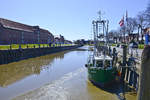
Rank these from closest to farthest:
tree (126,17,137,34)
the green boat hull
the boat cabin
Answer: the green boat hull < the boat cabin < tree (126,17,137,34)

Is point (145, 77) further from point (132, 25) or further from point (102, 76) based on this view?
point (132, 25)

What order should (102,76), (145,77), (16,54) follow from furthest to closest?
(16,54)
(102,76)
(145,77)

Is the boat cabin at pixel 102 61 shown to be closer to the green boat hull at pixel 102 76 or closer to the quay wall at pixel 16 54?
the green boat hull at pixel 102 76

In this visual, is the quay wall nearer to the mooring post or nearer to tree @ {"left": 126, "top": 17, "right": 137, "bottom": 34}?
the mooring post

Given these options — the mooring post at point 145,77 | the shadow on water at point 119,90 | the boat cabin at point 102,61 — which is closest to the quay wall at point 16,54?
the boat cabin at point 102,61

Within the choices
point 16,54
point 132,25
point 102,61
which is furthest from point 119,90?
point 132,25

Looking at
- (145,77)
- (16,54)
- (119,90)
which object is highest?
(145,77)

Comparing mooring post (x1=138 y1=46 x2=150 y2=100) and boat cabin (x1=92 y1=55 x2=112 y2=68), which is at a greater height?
mooring post (x1=138 y1=46 x2=150 y2=100)

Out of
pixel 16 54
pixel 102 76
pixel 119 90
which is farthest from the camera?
pixel 16 54

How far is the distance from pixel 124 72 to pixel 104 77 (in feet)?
14.7

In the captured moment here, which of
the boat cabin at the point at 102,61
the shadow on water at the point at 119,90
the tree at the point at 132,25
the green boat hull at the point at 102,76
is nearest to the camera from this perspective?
the shadow on water at the point at 119,90

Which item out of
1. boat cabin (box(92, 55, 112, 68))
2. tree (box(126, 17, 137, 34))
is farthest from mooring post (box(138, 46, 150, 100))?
tree (box(126, 17, 137, 34))

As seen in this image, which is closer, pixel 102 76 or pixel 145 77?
pixel 145 77

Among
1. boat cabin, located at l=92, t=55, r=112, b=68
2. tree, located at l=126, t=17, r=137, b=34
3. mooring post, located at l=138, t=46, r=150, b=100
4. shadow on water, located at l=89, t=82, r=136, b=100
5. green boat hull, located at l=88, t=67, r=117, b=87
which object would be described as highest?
tree, located at l=126, t=17, r=137, b=34
